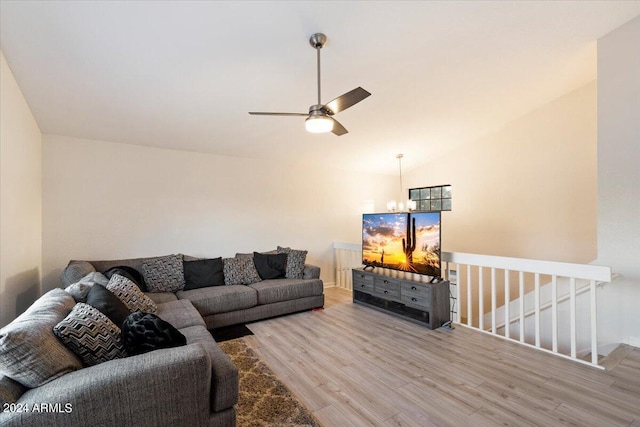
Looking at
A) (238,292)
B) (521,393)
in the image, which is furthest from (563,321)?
(238,292)

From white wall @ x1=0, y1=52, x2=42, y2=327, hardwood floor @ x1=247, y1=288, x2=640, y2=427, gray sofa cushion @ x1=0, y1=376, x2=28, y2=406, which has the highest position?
white wall @ x1=0, y1=52, x2=42, y2=327

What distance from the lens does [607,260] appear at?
3.08 metres

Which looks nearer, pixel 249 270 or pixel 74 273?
pixel 74 273

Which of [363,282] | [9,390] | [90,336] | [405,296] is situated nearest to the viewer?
[9,390]

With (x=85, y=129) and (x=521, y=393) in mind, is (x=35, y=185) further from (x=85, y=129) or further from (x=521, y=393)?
(x=521, y=393)

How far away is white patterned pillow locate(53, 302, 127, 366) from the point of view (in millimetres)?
1555

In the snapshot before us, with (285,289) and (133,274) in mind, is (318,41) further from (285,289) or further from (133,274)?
(133,274)

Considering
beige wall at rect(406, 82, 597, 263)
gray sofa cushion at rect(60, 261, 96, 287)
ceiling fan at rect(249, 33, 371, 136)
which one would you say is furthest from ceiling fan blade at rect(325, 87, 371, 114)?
beige wall at rect(406, 82, 597, 263)

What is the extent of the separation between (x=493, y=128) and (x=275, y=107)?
13.2 feet

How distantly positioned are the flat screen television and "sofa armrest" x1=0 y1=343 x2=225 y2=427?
283cm

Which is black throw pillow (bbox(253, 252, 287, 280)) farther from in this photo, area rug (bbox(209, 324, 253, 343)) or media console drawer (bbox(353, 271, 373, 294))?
media console drawer (bbox(353, 271, 373, 294))

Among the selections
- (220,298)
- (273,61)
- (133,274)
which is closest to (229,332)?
(220,298)

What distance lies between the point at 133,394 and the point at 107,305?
2.92 feet

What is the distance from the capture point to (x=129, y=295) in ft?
8.46
